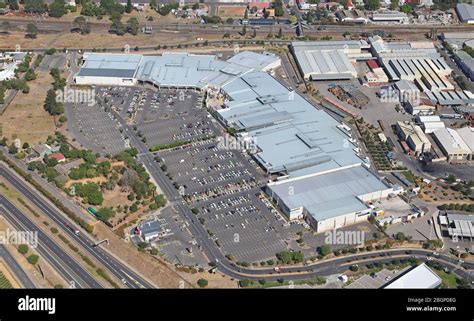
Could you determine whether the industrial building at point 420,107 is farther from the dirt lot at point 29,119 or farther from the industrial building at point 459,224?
the dirt lot at point 29,119

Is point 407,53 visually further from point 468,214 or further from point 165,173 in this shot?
point 165,173

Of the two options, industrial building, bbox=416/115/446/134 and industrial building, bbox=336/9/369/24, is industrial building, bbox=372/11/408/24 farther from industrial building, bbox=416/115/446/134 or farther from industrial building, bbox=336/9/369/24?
industrial building, bbox=416/115/446/134

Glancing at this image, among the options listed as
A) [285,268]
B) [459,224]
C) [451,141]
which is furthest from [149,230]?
[451,141]

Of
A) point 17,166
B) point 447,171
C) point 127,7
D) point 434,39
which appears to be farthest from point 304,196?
point 127,7

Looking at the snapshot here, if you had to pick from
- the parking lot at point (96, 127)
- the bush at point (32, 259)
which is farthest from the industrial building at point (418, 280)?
the parking lot at point (96, 127)

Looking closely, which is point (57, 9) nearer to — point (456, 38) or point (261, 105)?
point (261, 105)

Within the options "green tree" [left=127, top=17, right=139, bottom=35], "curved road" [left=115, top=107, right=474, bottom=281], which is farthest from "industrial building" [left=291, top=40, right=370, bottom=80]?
"curved road" [left=115, top=107, right=474, bottom=281]
